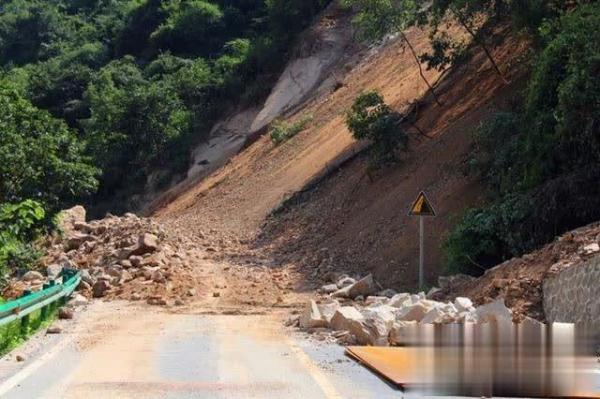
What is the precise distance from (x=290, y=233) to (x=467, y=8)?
28.0ft

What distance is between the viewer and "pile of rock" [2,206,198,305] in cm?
1784

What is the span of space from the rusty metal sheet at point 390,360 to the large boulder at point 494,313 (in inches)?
43.9

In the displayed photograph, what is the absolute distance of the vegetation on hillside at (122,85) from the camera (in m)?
25.5

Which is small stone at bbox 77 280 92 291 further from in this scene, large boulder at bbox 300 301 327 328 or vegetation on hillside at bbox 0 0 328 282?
large boulder at bbox 300 301 327 328

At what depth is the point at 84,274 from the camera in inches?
723

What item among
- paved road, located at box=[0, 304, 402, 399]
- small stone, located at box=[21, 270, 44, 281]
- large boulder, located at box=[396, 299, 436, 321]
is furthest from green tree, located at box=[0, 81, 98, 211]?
large boulder, located at box=[396, 299, 436, 321]

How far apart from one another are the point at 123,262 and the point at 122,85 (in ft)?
119

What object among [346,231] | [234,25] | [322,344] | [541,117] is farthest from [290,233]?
[234,25]

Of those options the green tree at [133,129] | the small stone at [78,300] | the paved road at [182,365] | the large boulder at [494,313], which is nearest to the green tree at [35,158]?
the small stone at [78,300]

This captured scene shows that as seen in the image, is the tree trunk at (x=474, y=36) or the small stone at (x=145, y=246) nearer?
the small stone at (x=145, y=246)

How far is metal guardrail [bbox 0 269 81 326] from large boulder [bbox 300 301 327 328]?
381 centimetres

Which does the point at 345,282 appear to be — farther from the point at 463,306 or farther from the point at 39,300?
the point at 39,300

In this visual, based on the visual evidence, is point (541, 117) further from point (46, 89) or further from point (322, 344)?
point (46, 89)

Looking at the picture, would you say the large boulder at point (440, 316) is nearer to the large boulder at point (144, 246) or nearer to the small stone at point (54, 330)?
the small stone at point (54, 330)
